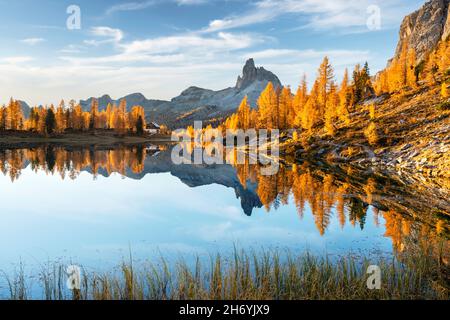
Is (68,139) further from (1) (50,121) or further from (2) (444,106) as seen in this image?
(2) (444,106)

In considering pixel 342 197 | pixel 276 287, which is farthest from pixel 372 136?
pixel 276 287

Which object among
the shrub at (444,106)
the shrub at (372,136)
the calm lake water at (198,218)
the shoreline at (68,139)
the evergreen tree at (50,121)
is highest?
the evergreen tree at (50,121)

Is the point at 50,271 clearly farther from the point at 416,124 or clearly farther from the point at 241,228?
the point at 416,124

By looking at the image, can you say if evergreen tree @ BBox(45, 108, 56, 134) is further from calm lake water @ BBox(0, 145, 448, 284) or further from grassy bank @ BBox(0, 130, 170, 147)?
calm lake water @ BBox(0, 145, 448, 284)

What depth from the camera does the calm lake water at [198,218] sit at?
16.7 meters

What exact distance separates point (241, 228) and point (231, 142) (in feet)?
331

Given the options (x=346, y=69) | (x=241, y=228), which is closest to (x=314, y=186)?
(x=241, y=228)

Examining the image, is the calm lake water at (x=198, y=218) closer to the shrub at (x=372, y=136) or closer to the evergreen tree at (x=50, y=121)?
the shrub at (x=372, y=136)

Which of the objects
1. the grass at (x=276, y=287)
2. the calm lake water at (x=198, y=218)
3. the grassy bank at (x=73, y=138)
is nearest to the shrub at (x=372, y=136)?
the calm lake water at (x=198, y=218)

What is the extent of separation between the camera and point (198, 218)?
2408cm

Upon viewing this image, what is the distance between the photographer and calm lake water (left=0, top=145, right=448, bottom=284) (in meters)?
16.7

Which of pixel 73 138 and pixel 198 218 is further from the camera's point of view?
pixel 73 138

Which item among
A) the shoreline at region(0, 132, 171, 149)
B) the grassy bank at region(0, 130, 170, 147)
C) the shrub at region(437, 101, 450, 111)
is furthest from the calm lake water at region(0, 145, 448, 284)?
the grassy bank at region(0, 130, 170, 147)

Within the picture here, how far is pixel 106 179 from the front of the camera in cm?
4225
